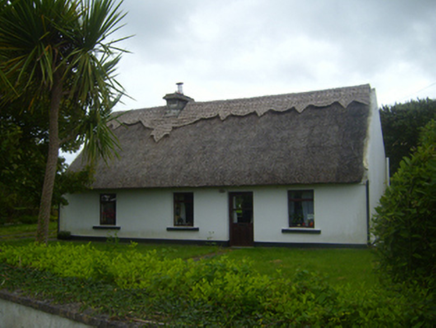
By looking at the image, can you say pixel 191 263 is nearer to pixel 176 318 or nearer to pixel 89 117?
pixel 176 318

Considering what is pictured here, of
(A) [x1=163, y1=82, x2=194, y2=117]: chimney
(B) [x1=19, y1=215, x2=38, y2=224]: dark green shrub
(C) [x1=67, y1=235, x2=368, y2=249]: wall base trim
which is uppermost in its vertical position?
(A) [x1=163, y1=82, x2=194, y2=117]: chimney

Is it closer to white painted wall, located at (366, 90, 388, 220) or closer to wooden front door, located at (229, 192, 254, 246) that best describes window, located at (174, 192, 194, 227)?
wooden front door, located at (229, 192, 254, 246)

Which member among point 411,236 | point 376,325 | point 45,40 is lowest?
point 376,325

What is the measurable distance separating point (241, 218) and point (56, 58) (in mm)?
9663

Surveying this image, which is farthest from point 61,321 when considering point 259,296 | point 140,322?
point 259,296

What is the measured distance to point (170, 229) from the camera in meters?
18.4

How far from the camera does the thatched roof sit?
52.4 ft

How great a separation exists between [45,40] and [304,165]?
970 centimetres

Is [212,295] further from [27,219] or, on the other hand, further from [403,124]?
[27,219]

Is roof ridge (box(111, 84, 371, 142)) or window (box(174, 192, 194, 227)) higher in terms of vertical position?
roof ridge (box(111, 84, 371, 142))

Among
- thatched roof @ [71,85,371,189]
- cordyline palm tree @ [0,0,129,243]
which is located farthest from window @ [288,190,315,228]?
cordyline palm tree @ [0,0,129,243]

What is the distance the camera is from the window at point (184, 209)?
18.3 m

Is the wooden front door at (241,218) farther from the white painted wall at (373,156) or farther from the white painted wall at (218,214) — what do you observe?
the white painted wall at (373,156)

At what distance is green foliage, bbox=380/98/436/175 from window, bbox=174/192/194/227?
1500 centimetres
